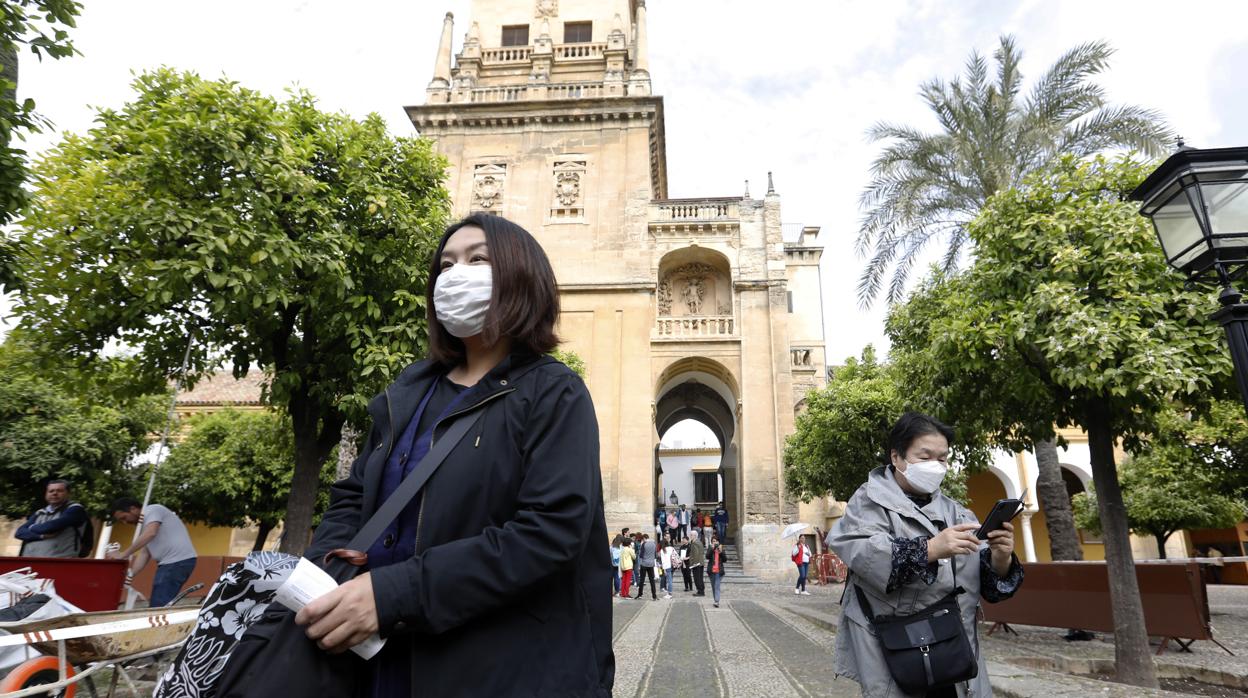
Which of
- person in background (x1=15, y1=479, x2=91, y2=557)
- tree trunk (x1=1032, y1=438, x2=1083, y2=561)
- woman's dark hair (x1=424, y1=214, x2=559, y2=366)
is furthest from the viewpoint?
tree trunk (x1=1032, y1=438, x2=1083, y2=561)

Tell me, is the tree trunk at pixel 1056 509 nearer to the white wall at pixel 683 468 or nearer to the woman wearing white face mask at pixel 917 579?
the woman wearing white face mask at pixel 917 579

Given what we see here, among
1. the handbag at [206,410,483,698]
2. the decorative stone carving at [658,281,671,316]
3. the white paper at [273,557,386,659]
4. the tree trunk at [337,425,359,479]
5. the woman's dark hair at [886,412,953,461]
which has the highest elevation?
the decorative stone carving at [658,281,671,316]

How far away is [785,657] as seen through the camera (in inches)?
271

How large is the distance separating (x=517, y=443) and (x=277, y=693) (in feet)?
1.99

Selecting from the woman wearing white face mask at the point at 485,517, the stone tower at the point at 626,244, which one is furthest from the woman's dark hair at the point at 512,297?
the stone tower at the point at 626,244

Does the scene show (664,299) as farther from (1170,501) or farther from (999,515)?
(999,515)

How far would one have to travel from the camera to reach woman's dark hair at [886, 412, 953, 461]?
276 cm

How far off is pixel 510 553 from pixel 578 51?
94.6ft

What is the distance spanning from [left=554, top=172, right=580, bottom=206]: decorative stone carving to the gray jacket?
22536mm

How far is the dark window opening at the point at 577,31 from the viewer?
2784cm

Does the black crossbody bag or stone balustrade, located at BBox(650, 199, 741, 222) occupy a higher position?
stone balustrade, located at BBox(650, 199, 741, 222)

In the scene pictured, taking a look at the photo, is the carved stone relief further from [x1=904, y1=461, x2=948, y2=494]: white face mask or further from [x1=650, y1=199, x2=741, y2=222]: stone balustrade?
[x1=904, y1=461, x2=948, y2=494]: white face mask

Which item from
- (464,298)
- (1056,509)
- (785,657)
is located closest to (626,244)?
(1056,509)

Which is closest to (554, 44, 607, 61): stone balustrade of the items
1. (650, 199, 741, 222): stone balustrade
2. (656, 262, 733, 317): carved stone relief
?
(650, 199, 741, 222): stone balustrade
